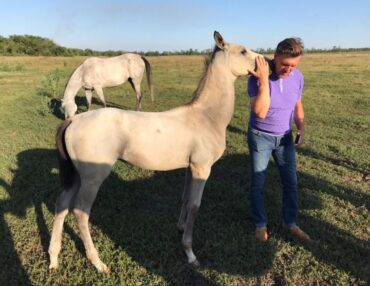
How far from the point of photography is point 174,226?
173 inches

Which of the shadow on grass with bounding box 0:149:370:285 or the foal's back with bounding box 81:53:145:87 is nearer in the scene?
the shadow on grass with bounding box 0:149:370:285

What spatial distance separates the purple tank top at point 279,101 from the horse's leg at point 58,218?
209 cm

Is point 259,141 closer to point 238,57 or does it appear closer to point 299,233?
point 238,57

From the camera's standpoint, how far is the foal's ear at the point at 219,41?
345 centimetres

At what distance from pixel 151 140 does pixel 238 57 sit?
1234mm

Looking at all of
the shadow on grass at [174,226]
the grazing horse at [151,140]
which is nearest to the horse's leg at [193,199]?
the grazing horse at [151,140]

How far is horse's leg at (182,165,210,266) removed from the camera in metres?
3.62

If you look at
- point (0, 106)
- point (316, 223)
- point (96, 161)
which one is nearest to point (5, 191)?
point (96, 161)

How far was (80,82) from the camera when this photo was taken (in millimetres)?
11078

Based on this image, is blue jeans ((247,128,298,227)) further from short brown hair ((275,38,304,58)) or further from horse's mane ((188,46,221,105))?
short brown hair ((275,38,304,58))

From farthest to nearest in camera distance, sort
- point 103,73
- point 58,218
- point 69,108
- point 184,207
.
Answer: point 103,73 < point 69,108 < point 184,207 < point 58,218

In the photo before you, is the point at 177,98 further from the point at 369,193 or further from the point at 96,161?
the point at 96,161

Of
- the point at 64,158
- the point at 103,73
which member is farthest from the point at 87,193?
the point at 103,73

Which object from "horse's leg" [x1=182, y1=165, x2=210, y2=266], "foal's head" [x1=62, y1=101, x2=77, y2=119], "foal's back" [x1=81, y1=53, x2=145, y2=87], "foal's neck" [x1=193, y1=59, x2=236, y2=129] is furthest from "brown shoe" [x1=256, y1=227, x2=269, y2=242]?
"foal's back" [x1=81, y1=53, x2=145, y2=87]
